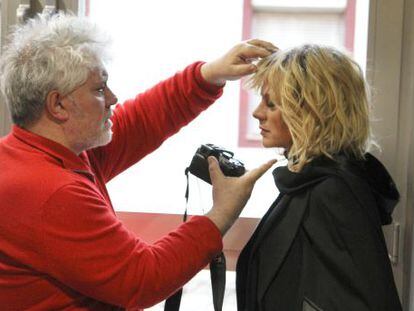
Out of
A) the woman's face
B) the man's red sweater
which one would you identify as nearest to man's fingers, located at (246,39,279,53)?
the woman's face

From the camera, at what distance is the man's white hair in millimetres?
1056

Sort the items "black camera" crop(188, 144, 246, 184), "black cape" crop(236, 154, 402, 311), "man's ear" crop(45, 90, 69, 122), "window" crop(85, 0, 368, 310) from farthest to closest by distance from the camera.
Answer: "window" crop(85, 0, 368, 310) → "black camera" crop(188, 144, 246, 184) → "man's ear" crop(45, 90, 69, 122) → "black cape" crop(236, 154, 402, 311)

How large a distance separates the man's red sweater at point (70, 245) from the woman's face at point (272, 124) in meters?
0.21

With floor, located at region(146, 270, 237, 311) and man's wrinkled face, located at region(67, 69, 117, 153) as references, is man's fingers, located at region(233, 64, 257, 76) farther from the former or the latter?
floor, located at region(146, 270, 237, 311)

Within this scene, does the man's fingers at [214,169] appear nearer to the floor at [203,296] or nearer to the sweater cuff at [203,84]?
the sweater cuff at [203,84]

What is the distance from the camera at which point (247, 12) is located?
1433 mm

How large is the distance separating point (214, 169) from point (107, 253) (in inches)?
11.2

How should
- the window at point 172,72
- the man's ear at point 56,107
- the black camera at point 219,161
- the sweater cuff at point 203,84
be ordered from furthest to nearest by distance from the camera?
the window at point 172,72, the sweater cuff at point 203,84, the black camera at point 219,161, the man's ear at point 56,107

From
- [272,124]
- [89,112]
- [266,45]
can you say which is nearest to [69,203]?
Result: [89,112]

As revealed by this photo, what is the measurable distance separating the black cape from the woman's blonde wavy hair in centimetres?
3

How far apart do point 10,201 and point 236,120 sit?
2.15 ft

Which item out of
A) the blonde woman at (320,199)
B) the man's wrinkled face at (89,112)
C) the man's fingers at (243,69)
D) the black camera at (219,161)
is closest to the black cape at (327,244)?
the blonde woman at (320,199)

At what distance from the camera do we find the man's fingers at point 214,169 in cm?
115

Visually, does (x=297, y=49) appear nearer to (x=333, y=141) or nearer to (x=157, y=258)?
(x=333, y=141)
